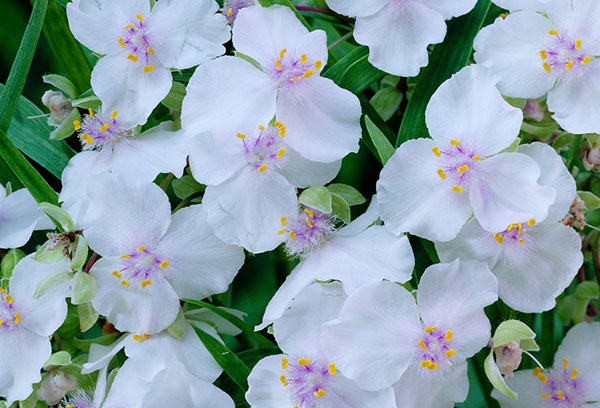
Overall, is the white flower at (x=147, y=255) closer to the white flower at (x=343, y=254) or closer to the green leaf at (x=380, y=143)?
the white flower at (x=343, y=254)

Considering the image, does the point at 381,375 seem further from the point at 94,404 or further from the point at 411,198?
the point at 94,404

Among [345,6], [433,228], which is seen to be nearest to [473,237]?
[433,228]

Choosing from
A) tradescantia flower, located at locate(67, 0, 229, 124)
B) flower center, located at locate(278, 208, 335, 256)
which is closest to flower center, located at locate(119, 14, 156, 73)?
tradescantia flower, located at locate(67, 0, 229, 124)

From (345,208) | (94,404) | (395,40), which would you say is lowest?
(94,404)

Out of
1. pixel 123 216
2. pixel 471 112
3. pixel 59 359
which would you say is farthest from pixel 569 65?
pixel 59 359

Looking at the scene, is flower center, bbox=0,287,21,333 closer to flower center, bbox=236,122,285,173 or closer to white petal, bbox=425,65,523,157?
flower center, bbox=236,122,285,173
